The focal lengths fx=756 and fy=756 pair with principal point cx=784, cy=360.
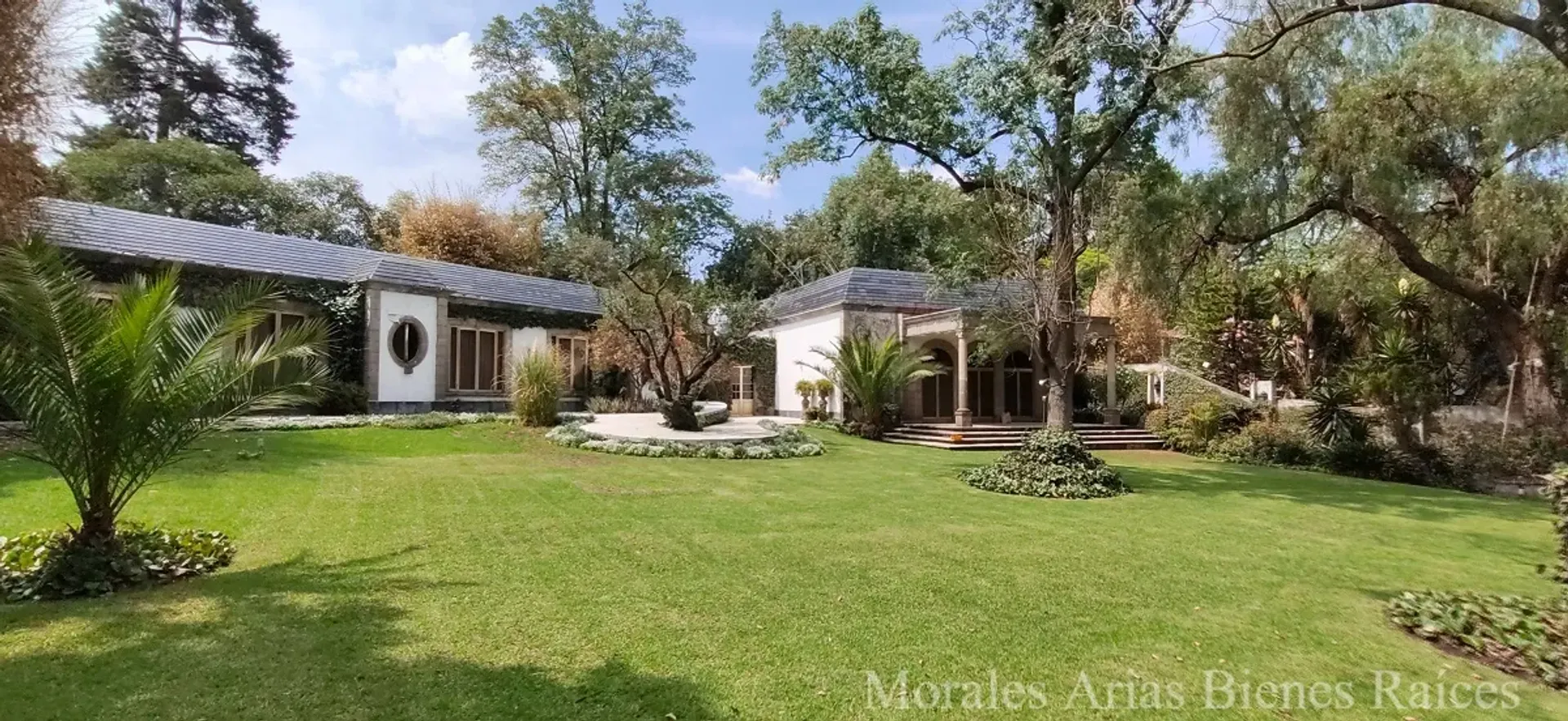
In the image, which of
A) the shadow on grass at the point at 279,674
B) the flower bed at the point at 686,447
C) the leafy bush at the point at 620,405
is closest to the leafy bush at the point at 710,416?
the flower bed at the point at 686,447

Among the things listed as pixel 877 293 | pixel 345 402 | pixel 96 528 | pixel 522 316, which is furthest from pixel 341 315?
pixel 96 528

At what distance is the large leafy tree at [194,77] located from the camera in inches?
1105

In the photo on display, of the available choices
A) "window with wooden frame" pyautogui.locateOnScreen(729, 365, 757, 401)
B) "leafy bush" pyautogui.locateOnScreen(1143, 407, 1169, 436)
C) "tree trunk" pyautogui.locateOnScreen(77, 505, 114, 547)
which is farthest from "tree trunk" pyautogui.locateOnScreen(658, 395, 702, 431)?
"leafy bush" pyautogui.locateOnScreen(1143, 407, 1169, 436)

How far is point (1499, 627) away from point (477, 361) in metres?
19.8

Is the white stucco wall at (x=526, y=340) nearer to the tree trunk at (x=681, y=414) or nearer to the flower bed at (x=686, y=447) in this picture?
the tree trunk at (x=681, y=414)

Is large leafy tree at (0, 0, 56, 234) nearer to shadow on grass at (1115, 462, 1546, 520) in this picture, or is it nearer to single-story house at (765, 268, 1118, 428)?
single-story house at (765, 268, 1118, 428)

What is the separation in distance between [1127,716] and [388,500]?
7.07 m

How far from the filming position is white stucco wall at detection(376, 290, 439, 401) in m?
17.1

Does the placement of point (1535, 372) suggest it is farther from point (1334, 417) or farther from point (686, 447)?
point (686, 447)

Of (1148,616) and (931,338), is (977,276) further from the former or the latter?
(1148,616)

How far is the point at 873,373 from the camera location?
683 inches

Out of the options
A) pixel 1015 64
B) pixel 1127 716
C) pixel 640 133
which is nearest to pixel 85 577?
pixel 1127 716

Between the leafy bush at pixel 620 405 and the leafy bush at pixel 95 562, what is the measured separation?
14490mm

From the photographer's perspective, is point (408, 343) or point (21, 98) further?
point (408, 343)
